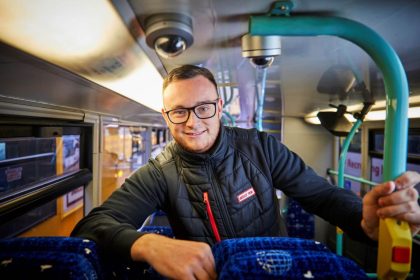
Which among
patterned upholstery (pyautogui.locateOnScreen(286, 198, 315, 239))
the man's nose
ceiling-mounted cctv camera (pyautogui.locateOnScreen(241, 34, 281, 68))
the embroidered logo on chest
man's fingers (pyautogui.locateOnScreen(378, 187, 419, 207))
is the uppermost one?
ceiling-mounted cctv camera (pyautogui.locateOnScreen(241, 34, 281, 68))

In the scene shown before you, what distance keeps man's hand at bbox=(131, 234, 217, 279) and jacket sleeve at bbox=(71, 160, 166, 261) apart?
6 centimetres

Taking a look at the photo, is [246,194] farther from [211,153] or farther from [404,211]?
[404,211]

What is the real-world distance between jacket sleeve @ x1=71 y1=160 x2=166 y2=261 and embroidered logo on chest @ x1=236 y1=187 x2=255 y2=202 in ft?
1.36

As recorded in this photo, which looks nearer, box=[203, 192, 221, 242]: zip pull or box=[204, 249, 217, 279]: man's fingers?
box=[204, 249, 217, 279]: man's fingers

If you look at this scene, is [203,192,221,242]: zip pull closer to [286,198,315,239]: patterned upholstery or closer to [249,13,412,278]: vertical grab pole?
[249,13,412,278]: vertical grab pole

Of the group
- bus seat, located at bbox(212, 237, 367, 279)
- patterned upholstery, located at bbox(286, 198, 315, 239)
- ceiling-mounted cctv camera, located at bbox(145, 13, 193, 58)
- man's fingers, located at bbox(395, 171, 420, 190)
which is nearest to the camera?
bus seat, located at bbox(212, 237, 367, 279)

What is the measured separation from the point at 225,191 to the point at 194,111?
450 millimetres

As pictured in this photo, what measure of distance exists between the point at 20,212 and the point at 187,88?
4.59 feet

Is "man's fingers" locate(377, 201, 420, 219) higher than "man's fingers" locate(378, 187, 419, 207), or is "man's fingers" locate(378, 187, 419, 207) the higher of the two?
"man's fingers" locate(378, 187, 419, 207)

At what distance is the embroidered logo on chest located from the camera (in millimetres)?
1295

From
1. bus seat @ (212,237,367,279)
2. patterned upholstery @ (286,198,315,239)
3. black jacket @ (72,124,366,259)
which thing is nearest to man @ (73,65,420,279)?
black jacket @ (72,124,366,259)

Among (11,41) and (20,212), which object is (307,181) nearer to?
(11,41)

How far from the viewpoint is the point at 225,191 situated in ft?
4.22

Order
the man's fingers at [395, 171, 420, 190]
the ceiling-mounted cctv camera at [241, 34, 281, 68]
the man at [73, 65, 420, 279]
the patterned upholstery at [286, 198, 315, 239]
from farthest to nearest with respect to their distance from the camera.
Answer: the patterned upholstery at [286, 198, 315, 239] < the man at [73, 65, 420, 279] < the ceiling-mounted cctv camera at [241, 34, 281, 68] < the man's fingers at [395, 171, 420, 190]
